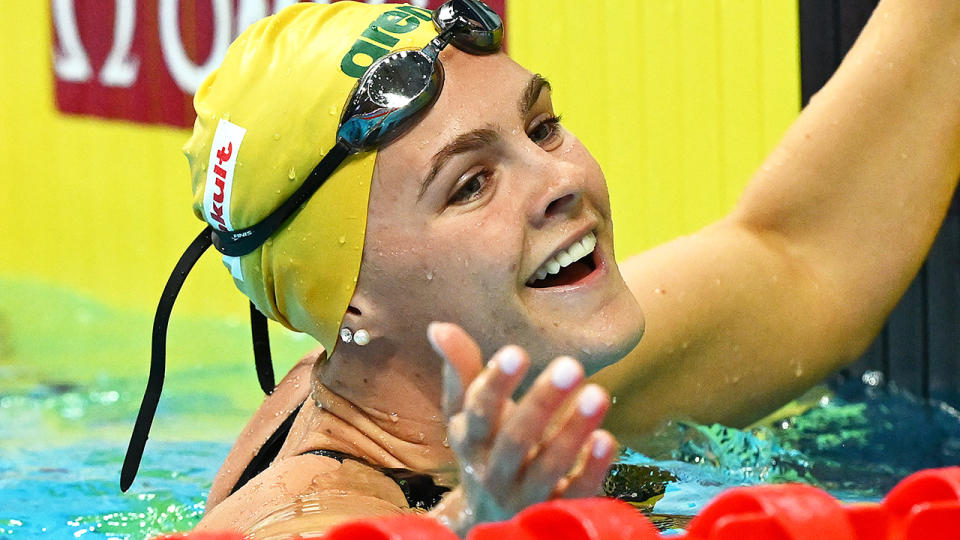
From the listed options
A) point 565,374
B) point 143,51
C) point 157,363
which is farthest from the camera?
point 143,51

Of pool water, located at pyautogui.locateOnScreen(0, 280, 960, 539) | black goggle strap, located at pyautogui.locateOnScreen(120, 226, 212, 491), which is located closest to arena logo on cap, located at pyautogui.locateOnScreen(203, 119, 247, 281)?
black goggle strap, located at pyautogui.locateOnScreen(120, 226, 212, 491)

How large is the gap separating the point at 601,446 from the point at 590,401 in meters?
0.08

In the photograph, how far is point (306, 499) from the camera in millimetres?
1641

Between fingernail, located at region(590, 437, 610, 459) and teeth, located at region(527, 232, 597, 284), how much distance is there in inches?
24.4

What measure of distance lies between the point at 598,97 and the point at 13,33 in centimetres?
198

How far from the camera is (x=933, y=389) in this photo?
3.97 m

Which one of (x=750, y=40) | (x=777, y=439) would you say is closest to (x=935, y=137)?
(x=777, y=439)

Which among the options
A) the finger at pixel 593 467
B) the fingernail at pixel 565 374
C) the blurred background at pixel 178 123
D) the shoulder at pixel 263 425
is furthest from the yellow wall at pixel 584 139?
the fingernail at pixel 565 374

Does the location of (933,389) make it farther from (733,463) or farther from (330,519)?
(330,519)

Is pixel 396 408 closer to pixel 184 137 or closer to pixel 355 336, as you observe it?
pixel 355 336

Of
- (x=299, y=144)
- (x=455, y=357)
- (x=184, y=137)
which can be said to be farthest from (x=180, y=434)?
(x=455, y=357)

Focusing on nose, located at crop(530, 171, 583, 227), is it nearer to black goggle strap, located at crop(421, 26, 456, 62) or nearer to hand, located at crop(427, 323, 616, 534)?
black goggle strap, located at crop(421, 26, 456, 62)

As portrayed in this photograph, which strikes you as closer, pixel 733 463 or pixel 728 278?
pixel 728 278

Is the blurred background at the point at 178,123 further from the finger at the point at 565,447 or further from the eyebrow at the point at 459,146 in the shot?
the finger at the point at 565,447
